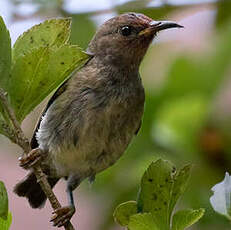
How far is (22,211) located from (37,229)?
0.36 metres

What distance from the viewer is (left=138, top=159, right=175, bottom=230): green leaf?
162 cm

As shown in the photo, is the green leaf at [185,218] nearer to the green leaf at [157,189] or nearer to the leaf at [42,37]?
the green leaf at [157,189]

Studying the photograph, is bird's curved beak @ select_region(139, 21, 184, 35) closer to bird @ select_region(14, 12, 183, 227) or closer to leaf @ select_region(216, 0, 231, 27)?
bird @ select_region(14, 12, 183, 227)

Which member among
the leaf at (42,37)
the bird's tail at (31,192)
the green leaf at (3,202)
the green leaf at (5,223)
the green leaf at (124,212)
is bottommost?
the bird's tail at (31,192)

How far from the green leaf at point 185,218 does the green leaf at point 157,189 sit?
0.03 metres

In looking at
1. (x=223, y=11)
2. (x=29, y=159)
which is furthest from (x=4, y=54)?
(x=223, y=11)

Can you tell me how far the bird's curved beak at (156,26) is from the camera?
2.78 m

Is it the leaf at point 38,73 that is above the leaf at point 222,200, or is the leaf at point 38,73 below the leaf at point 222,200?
above

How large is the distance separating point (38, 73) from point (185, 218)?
0.57m

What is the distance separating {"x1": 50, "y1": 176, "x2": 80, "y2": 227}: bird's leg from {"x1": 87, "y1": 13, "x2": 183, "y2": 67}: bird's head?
667 mm

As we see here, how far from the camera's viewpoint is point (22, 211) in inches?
235

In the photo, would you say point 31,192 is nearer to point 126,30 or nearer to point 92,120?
point 92,120

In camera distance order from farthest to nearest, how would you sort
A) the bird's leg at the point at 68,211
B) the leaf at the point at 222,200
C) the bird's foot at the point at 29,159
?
the bird's leg at the point at 68,211 → the bird's foot at the point at 29,159 → the leaf at the point at 222,200

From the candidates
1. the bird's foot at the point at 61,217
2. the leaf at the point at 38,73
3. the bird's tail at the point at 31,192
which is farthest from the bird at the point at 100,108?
the leaf at the point at 38,73
